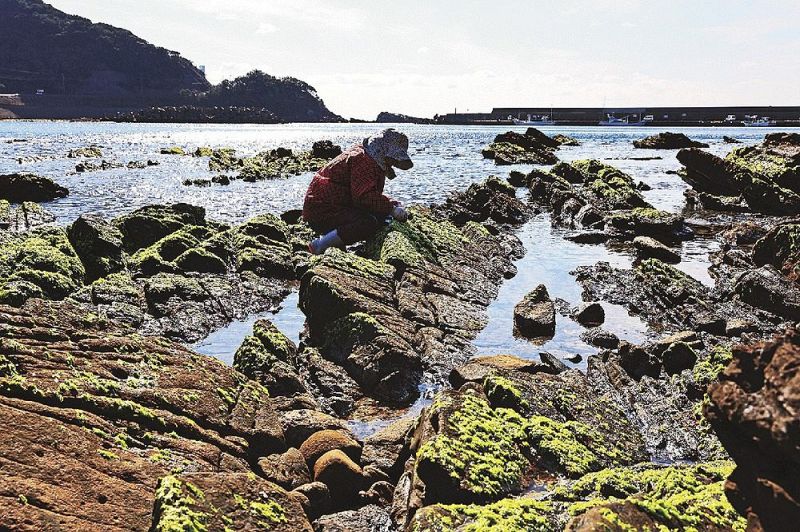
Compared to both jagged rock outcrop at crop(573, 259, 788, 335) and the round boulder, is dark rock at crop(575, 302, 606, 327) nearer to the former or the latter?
jagged rock outcrop at crop(573, 259, 788, 335)

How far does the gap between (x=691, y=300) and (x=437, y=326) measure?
18.2 feet

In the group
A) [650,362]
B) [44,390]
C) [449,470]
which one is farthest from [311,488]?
[650,362]

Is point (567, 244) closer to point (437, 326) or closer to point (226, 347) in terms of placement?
point (437, 326)

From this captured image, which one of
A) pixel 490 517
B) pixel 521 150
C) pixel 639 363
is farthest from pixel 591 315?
pixel 521 150

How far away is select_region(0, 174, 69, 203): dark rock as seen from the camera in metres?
27.3

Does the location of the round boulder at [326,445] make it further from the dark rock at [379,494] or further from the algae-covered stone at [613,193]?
the algae-covered stone at [613,193]

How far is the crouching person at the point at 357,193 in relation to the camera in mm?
13383

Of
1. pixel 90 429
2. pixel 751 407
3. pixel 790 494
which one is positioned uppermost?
pixel 751 407

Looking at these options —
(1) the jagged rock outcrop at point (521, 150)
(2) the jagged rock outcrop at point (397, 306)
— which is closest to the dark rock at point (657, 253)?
(2) the jagged rock outcrop at point (397, 306)

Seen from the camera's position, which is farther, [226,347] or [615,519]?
[226,347]

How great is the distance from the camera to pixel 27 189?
27.5 meters

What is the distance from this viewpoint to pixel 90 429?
15.4ft

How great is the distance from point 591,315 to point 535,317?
54.3 inches

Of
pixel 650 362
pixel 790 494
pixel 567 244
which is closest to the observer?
pixel 790 494
